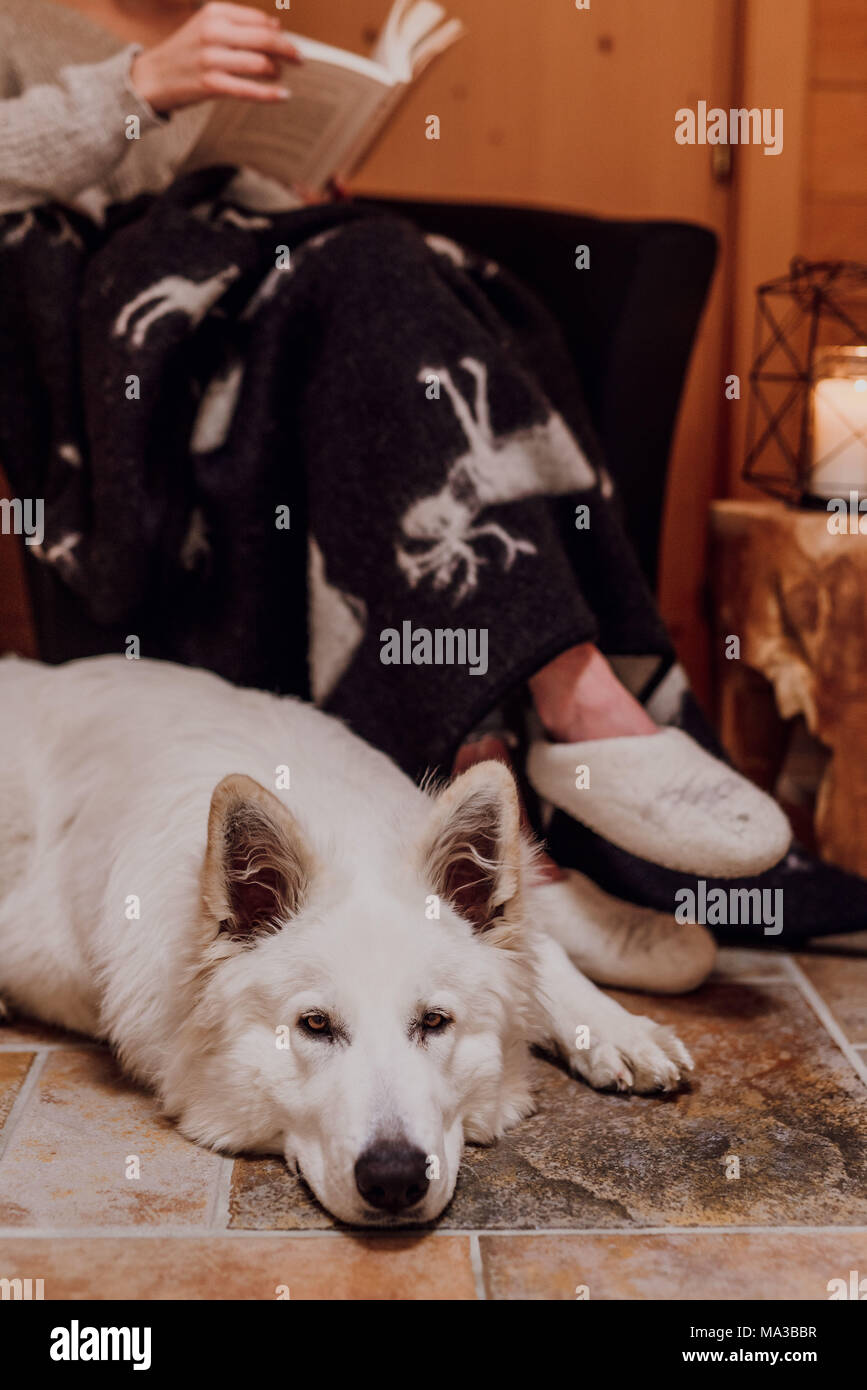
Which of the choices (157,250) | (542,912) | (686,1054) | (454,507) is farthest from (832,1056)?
(157,250)

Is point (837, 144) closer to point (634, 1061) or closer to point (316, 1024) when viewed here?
point (634, 1061)

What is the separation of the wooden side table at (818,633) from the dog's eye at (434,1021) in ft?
3.21

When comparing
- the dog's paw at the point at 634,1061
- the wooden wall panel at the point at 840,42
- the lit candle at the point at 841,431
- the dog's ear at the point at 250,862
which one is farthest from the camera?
the wooden wall panel at the point at 840,42

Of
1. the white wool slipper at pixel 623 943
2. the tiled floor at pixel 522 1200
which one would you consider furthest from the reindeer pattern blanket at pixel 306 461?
the tiled floor at pixel 522 1200

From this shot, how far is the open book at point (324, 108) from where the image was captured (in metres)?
1.81

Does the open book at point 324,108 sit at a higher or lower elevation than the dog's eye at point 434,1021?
higher

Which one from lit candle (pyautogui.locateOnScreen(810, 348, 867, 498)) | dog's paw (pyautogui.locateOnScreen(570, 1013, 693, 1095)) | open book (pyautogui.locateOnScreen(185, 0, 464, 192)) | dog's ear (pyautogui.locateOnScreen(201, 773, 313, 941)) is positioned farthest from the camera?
lit candle (pyautogui.locateOnScreen(810, 348, 867, 498))

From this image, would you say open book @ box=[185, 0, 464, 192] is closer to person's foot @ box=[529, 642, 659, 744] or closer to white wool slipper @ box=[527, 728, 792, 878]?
person's foot @ box=[529, 642, 659, 744]

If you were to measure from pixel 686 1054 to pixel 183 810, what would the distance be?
0.61m

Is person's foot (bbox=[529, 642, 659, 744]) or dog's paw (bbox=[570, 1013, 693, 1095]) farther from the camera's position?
person's foot (bbox=[529, 642, 659, 744])

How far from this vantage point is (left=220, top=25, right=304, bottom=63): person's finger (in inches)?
66.0

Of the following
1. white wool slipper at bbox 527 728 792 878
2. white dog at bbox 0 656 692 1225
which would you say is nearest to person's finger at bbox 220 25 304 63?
white dog at bbox 0 656 692 1225

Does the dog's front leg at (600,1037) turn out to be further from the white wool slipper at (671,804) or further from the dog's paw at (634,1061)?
the white wool slipper at (671,804)

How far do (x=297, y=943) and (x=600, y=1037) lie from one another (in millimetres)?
408
